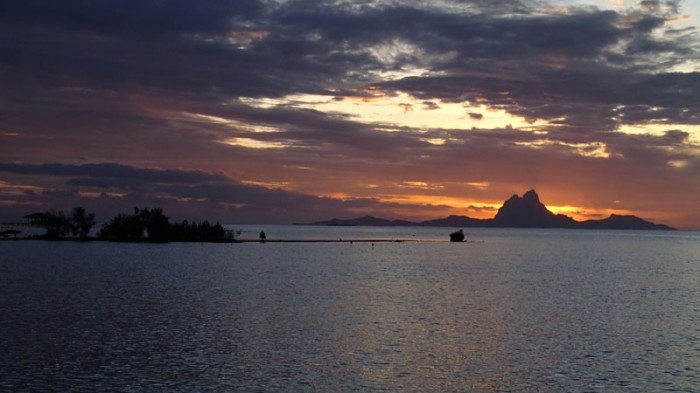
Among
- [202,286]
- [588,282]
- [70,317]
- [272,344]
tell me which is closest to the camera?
[272,344]

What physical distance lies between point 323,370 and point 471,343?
13221mm

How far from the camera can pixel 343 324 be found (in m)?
55.6

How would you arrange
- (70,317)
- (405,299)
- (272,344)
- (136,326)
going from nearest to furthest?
(272,344)
(136,326)
(70,317)
(405,299)

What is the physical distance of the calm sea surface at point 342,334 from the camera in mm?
36969

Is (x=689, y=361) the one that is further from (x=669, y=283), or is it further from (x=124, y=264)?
(x=124, y=264)

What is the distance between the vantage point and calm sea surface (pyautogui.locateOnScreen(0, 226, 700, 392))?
3697 cm

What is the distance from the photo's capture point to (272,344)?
1825 inches

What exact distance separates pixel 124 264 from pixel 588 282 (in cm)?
7816

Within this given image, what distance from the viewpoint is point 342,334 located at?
1992 inches

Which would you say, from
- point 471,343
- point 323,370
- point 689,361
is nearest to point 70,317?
point 323,370

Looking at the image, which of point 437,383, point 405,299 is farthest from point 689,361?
point 405,299

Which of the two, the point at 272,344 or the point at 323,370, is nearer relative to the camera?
the point at 323,370

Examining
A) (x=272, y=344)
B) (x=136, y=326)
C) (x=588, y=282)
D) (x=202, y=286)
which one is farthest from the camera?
(x=588, y=282)

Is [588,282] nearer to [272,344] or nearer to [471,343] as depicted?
[471,343]
